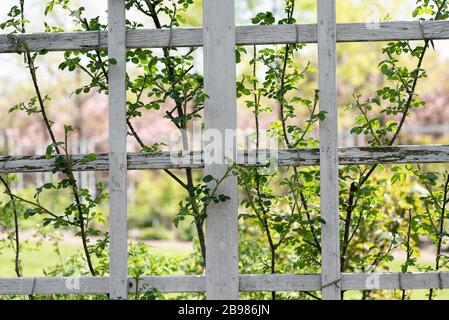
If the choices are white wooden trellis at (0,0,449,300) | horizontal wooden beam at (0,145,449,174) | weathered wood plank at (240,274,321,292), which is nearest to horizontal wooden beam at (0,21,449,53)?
white wooden trellis at (0,0,449,300)

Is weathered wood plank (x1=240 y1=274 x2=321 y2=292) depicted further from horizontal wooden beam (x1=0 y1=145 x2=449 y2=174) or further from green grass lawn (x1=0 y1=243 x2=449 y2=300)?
green grass lawn (x1=0 y1=243 x2=449 y2=300)

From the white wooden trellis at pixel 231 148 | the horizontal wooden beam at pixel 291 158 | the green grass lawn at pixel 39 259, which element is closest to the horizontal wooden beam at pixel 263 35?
the white wooden trellis at pixel 231 148

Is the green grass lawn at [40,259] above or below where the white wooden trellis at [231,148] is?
below

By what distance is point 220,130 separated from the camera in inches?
97.0

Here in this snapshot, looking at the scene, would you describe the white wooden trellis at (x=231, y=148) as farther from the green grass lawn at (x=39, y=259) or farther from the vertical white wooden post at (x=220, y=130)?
the green grass lawn at (x=39, y=259)

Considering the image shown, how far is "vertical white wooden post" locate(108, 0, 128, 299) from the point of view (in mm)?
2459

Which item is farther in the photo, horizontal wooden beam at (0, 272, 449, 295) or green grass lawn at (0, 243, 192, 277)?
green grass lawn at (0, 243, 192, 277)

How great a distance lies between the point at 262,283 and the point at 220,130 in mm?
567

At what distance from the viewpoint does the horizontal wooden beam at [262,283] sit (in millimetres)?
2467

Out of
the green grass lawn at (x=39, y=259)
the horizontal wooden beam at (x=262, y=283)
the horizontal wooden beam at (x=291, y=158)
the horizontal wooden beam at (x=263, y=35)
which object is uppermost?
the horizontal wooden beam at (x=263, y=35)

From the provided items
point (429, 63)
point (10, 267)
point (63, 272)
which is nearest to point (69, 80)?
point (10, 267)

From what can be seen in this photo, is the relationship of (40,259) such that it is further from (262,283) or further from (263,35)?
(263,35)

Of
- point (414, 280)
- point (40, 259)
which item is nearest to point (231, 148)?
point (414, 280)
